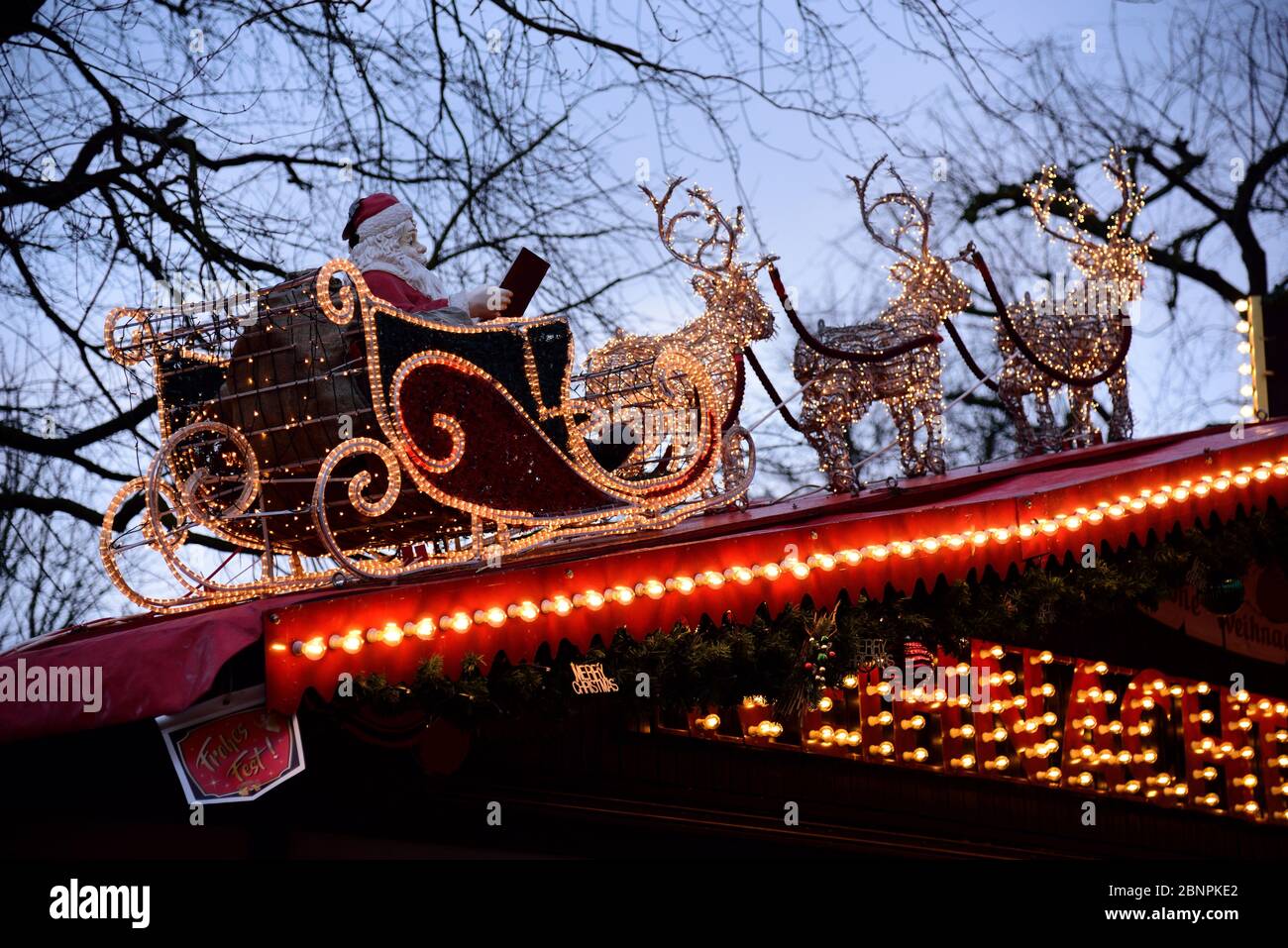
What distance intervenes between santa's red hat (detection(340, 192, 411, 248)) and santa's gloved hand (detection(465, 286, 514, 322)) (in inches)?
25.5

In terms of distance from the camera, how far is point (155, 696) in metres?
5.15

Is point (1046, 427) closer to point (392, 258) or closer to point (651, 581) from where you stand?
point (392, 258)

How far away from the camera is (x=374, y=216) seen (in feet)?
24.2

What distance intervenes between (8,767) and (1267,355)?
1075cm

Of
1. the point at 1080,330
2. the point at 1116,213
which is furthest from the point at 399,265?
the point at 1116,213

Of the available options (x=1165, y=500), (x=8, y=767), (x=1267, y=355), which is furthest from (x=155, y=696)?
(x=1267, y=355)

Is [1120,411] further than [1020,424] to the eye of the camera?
Yes

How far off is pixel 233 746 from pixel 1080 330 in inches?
270

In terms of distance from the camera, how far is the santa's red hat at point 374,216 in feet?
24.1

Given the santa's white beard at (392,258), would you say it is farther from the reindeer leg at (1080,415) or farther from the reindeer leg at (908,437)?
the reindeer leg at (1080,415)

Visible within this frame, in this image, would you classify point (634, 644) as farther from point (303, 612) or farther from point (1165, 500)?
point (1165, 500)

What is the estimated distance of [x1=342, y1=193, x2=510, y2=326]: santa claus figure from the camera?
275 inches

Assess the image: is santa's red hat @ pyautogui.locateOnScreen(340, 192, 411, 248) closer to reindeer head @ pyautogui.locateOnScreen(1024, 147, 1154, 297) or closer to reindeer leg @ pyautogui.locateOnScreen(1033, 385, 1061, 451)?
reindeer head @ pyautogui.locateOnScreen(1024, 147, 1154, 297)
